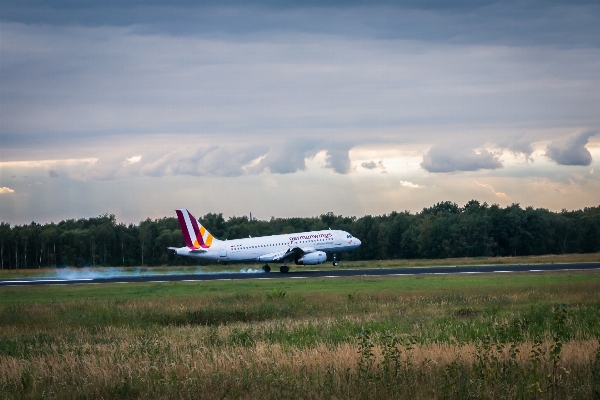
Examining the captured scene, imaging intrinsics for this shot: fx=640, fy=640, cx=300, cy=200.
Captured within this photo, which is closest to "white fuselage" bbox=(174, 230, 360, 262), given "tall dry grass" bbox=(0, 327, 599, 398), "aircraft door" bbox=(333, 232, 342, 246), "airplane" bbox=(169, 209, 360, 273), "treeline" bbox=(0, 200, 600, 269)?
"airplane" bbox=(169, 209, 360, 273)

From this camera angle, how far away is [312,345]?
18.6 meters

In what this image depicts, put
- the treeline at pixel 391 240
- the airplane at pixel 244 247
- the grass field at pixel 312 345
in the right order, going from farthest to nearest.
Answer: the treeline at pixel 391 240 < the airplane at pixel 244 247 < the grass field at pixel 312 345

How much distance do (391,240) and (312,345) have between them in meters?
109

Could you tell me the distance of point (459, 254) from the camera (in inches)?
4574

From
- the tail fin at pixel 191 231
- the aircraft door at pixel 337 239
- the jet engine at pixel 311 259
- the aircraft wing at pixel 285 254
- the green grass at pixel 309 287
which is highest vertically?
the tail fin at pixel 191 231

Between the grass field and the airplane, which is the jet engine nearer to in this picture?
the airplane

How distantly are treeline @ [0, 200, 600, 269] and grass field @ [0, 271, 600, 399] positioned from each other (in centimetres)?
7867

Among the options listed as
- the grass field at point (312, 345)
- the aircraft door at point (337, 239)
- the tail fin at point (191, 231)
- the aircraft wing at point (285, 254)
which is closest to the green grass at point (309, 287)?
the grass field at point (312, 345)

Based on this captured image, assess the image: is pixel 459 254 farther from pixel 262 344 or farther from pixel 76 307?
pixel 262 344

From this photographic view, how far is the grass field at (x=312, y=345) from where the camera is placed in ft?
44.0

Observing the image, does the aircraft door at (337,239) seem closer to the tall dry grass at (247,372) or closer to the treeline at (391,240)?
the treeline at (391,240)

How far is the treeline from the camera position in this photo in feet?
385

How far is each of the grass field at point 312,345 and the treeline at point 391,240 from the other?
258 ft

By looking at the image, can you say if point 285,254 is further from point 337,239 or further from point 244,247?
point 337,239
